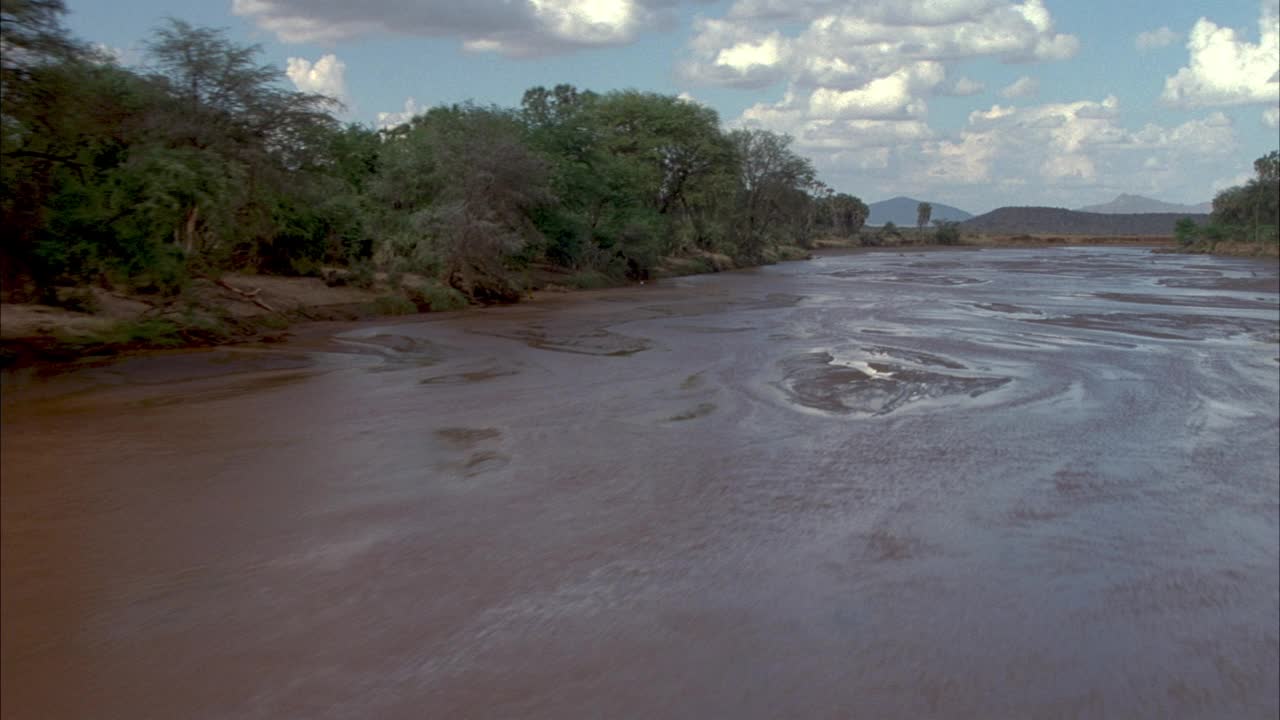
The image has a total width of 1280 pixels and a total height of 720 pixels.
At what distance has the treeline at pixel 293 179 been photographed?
15.6 meters

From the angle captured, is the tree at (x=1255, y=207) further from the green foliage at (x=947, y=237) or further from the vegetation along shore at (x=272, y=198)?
the vegetation along shore at (x=272, y=198)

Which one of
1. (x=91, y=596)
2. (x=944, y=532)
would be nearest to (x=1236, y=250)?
(x=944, y=532)

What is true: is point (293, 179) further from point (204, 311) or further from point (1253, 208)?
point (1253, 208)

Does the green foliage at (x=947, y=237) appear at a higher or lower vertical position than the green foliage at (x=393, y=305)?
lower

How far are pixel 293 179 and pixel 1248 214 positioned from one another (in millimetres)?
86604

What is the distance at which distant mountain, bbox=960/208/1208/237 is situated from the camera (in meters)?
172

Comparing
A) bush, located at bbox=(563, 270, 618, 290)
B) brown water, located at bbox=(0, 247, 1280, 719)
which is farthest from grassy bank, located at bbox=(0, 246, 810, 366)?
bush, located at bbox=(563, 270, 618, 290)

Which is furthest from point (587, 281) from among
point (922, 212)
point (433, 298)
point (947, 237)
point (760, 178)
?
point (922, 212)

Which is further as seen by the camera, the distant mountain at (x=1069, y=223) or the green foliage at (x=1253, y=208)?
the distant mountain at (x=1069, y=223)

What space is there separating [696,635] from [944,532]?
3.31 metres

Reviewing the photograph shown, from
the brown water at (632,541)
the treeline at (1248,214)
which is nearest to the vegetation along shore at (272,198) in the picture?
the brown water at (632,541)

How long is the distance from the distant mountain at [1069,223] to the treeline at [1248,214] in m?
78.6

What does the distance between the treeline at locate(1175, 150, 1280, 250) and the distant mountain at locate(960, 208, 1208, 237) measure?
78570 mm

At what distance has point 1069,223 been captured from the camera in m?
181
